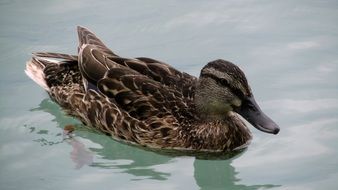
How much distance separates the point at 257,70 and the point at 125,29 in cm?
211

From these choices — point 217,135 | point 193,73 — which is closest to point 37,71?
point 193,73

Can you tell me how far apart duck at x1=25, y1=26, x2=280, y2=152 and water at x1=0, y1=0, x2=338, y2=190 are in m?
0.18

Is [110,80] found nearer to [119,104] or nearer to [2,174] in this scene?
[119,104]

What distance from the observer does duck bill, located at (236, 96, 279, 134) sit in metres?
7.41

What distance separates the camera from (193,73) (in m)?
9.48

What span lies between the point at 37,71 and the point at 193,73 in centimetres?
186

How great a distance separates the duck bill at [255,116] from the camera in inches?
292

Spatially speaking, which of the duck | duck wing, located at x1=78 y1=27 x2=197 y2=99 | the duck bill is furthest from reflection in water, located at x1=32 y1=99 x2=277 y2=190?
duck wing, located at x1=78 y1=27 x2=197 y2=99

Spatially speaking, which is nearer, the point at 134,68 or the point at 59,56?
the point at 134,68

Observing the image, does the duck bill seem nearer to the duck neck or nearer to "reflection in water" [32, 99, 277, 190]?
the duck neck

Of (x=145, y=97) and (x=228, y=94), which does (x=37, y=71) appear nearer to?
(x=145, y=97)

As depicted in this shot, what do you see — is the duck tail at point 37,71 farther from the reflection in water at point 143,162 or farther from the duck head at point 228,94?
the duck head at point 228,94

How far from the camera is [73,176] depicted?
754 centimetres

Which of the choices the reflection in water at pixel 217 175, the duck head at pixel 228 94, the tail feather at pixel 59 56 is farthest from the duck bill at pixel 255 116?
the tail feather at pixel 59 56
